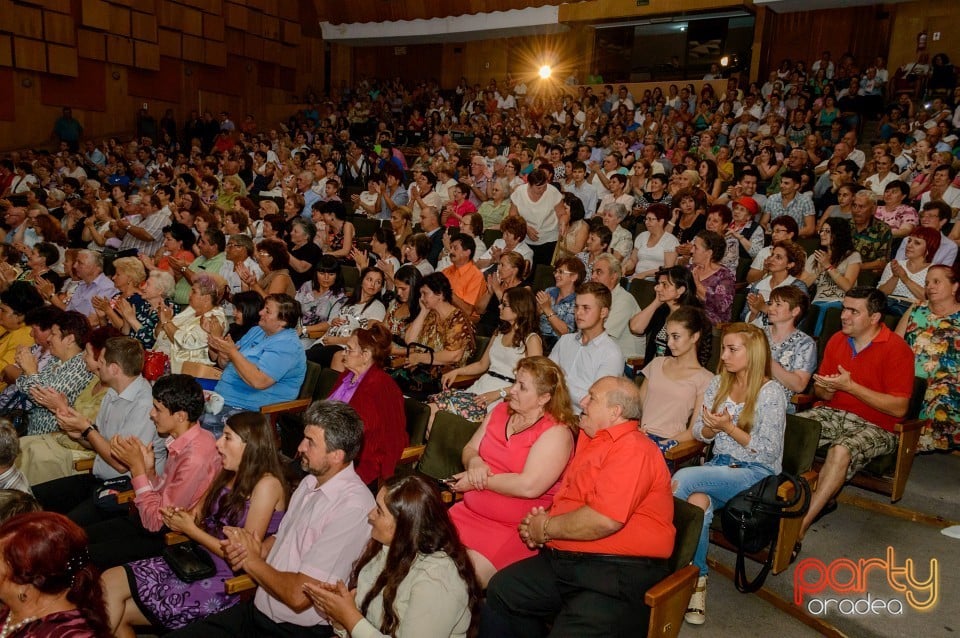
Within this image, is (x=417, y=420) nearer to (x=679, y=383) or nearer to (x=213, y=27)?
(x=679, y=383)

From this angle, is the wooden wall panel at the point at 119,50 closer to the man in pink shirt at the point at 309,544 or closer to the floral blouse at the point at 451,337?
the floral blouse at the point at 451,337

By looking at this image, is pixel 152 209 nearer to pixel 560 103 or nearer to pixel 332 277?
pixel 332 277

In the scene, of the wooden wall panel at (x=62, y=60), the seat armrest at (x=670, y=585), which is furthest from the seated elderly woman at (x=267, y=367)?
the wooden wall panel at (x=62, y=60)

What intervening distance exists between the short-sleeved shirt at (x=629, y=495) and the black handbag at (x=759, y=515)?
1.68 ft

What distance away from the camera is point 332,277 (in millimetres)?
5023

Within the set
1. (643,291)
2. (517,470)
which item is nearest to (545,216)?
(643,291)

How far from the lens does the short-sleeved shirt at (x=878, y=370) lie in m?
3.31

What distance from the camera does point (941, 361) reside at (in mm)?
3639

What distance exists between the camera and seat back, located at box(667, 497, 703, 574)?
235 cm

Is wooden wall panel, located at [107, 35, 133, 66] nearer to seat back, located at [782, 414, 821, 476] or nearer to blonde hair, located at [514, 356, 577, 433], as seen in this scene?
blonde hair, located at [514, 356, 577, 433]

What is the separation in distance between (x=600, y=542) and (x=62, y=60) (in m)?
13.5

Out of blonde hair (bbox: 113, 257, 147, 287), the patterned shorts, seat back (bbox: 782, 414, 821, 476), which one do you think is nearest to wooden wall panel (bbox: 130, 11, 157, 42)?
blonde hair (bbox: 113, 257, 147, 287)

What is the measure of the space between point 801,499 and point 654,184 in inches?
169

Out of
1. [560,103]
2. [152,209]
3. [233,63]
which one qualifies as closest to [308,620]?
[152,209]
